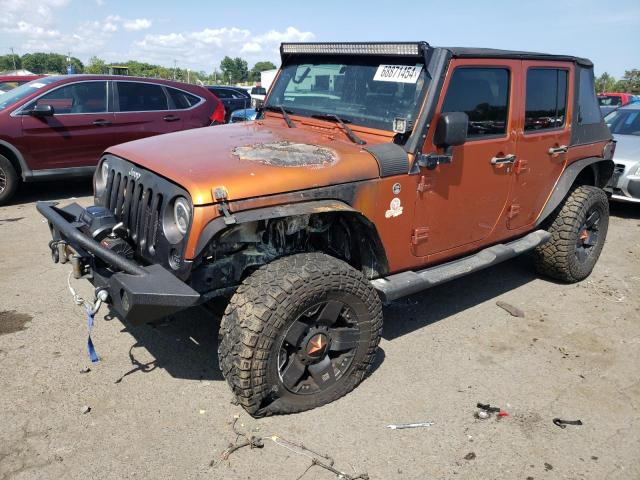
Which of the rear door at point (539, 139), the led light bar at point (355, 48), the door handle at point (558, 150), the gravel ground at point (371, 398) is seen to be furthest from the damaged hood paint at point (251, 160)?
the door handle at point (558, 150)

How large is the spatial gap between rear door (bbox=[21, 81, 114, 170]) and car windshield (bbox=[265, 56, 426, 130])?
4244mm

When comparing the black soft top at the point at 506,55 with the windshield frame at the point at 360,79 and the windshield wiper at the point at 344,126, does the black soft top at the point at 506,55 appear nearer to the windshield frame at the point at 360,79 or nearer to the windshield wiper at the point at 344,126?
the windshield frame at the point at 360,79

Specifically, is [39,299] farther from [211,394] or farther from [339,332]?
[339,332]

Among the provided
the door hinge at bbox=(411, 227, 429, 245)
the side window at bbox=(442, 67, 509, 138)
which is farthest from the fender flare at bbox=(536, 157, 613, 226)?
the door hinge at bbox=(411, 227, 429, 245)

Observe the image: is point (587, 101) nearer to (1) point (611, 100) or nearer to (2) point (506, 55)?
(2) point (506, 55)

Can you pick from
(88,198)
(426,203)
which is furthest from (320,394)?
(88,198)

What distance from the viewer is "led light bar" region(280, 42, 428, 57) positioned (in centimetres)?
341

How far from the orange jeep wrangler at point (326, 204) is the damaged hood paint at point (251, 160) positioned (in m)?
0.01

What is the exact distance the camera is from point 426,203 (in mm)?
3449

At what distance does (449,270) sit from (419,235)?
43 cm

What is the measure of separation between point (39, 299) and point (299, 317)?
104 inches

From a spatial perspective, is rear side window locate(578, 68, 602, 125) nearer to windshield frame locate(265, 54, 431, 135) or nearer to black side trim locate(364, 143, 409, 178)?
windshield frame locate(265, 54, 431, 135)

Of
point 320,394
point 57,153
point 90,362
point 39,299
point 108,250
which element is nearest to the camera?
point 108,250

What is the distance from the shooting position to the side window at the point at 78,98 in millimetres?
7270
